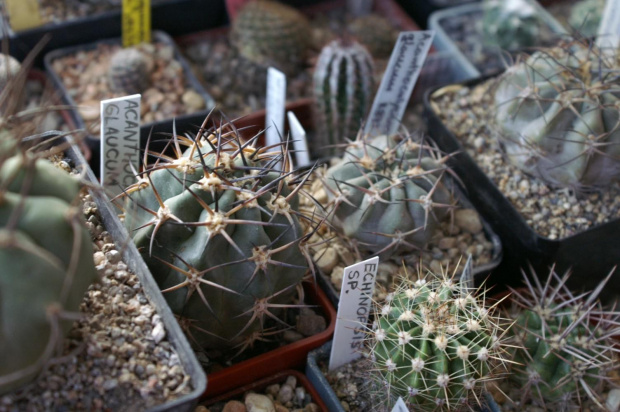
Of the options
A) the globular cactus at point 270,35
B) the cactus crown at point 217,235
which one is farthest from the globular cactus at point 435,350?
the globular cactus at point 270,35

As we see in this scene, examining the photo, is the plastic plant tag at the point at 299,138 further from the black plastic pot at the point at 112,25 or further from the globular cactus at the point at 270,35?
the black plastic pot at the point at 112,25

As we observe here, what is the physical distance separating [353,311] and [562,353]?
476 mm

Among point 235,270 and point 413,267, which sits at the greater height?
point 235,270

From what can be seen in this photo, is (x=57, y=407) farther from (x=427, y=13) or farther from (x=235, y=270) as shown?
(x=427, y=13)

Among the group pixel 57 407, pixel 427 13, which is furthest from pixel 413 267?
pixel 427 13

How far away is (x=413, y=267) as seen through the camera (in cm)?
156

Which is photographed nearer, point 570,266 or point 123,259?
point 123,259

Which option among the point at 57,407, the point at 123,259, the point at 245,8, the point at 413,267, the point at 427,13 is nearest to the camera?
the point at 57,407

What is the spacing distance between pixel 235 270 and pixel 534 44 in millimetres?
1765

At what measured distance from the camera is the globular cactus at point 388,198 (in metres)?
1.44

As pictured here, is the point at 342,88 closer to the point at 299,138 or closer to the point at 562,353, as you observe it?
the point at 299,138

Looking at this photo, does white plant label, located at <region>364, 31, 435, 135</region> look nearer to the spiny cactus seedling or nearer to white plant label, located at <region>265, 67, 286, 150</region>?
white plant label, located at <region>265, 67, 286, 150</region>

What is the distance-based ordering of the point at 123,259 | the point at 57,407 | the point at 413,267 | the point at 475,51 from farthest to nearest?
the point at 475,51, the point at 413,267, the point at 123,259, the point at 57,407

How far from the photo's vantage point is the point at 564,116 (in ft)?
5.00
